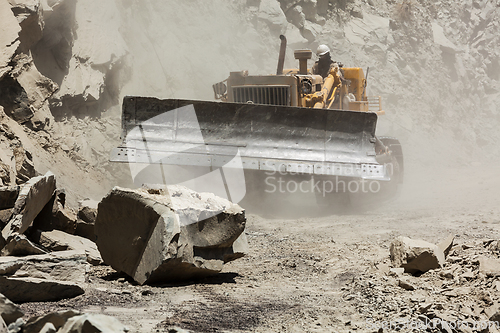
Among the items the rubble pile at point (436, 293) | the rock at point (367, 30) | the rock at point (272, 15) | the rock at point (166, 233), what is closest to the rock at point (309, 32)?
the rock at point (272, 15)

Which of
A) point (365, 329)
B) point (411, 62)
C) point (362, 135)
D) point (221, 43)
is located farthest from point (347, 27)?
point (365, 329)

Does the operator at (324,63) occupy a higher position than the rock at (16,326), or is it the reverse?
the operator at (324,63)

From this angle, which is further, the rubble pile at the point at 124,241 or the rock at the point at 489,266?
the rock at the point at 489,266

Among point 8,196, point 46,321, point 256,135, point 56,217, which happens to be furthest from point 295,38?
point 46,321

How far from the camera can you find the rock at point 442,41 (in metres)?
20.9

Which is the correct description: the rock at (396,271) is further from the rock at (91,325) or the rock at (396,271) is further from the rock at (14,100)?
the rock at (14,100)

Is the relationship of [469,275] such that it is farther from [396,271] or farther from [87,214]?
[87,214]

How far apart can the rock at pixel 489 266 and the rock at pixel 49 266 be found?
3.26m

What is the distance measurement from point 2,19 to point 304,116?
16.4 feet

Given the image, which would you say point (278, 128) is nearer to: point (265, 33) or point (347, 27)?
point (265, 33)

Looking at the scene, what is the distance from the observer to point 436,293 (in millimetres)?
3926

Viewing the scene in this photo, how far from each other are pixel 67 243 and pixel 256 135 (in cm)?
393

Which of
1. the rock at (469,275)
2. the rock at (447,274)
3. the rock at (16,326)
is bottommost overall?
the rock at (447,274)

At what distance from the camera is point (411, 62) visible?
19.9 meters
